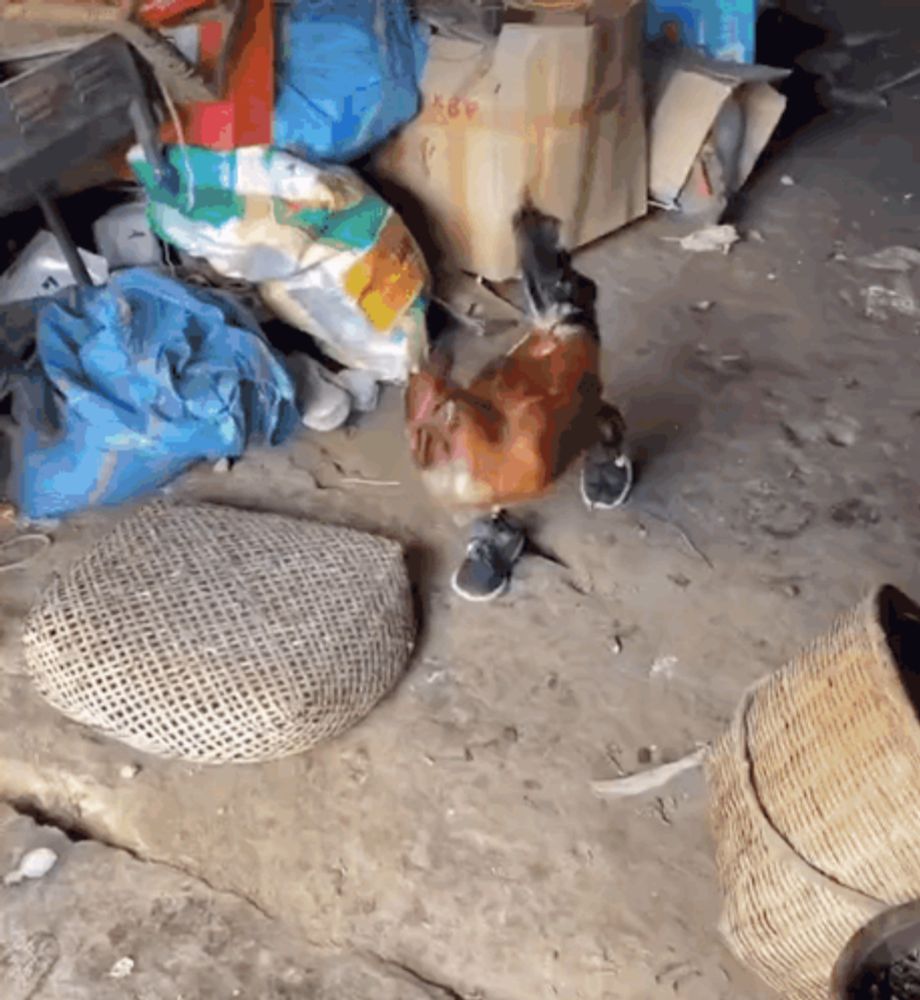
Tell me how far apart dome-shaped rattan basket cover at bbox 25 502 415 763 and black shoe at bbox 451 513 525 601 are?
0.42 ft

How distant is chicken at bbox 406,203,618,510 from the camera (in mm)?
2324

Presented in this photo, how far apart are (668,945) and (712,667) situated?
1.80 ft

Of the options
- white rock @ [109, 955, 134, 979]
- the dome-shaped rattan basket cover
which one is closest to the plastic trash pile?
the dome-shaped rattan basket cover

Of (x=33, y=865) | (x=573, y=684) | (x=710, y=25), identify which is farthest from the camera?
(x=710, y=25)

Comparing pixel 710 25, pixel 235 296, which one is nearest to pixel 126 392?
pixel 235 296

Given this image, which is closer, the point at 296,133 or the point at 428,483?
the point at 428,483

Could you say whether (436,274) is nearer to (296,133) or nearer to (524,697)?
(296,133)

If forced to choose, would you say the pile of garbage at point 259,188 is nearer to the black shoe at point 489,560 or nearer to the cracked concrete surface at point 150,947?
the black shoe at point 489,560

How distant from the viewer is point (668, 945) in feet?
6.75

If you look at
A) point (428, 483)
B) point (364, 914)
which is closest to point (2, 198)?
point (428, 483)

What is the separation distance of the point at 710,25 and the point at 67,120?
180 centimetres

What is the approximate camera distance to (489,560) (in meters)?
2.61

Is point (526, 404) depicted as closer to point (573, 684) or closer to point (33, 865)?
point (573, 684)

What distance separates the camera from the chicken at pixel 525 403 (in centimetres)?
232
